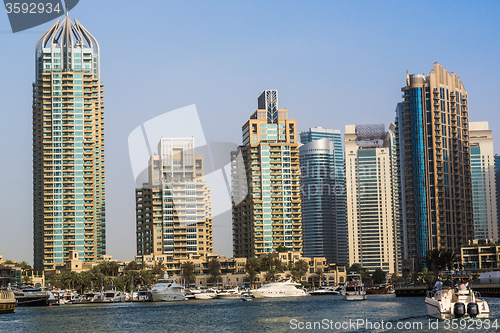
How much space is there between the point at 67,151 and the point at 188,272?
42487 millimetres

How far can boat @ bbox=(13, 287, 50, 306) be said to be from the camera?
5300 inches

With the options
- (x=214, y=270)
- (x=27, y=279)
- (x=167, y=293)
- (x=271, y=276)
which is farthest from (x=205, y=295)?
(x=27, y=279)

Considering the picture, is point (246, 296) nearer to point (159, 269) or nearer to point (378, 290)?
point (378, 290)

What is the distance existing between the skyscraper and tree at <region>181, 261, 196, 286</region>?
2190 cm

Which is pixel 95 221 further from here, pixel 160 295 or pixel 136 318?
pixel 136 318

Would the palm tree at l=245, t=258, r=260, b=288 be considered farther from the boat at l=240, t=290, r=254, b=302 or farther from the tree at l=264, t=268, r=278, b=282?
the boat at l=240, t=290, r=254, b=302

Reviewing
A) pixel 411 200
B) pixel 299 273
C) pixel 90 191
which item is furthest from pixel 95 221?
pixel 411 200

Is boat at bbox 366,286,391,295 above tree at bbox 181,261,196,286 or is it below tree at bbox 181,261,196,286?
below

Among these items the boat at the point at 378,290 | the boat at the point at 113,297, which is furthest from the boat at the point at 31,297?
the boat at the point at 378,290

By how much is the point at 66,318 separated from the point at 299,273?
104m

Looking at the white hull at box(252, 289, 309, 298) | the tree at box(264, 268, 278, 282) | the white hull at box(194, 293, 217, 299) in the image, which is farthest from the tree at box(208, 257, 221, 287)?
the white hull at box(252, 289, 309, 298)

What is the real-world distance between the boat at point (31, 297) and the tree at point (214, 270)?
56.3 meters

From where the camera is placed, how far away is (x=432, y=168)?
18925 centimetres

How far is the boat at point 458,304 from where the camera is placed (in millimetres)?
57625
